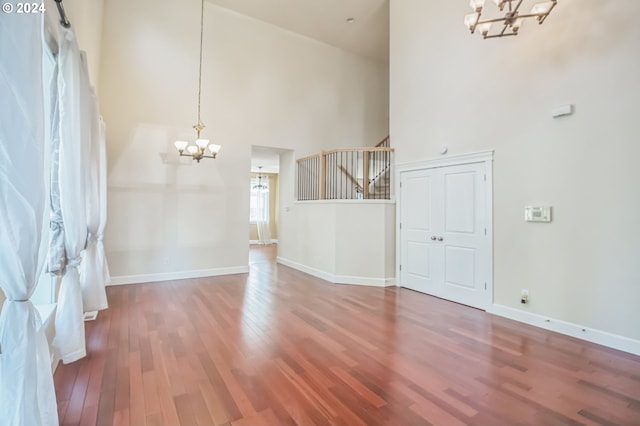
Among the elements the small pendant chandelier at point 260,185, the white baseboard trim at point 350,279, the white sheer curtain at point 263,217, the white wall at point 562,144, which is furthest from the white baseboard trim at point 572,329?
the small pendant chandelier at point 260,185

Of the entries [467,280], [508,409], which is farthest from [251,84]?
[508,409]

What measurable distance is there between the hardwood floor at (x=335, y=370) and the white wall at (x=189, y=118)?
1.90 metres

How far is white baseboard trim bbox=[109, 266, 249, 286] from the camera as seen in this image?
538cm

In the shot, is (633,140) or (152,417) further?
(633,140)

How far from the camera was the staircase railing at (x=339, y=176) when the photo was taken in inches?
240

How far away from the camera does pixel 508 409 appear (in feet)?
6.88

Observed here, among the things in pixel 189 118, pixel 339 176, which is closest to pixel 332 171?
pixel 339 176

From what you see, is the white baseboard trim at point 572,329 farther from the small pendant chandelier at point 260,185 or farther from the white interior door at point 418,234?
the small pendant chandelier at point 260,185

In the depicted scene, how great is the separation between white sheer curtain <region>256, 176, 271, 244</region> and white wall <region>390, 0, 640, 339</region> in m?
8.46

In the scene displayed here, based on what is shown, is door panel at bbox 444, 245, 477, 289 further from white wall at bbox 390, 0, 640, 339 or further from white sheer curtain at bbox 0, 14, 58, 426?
white sheer curtain at bbox 0, 14, 58, 426

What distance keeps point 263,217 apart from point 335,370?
990 cm

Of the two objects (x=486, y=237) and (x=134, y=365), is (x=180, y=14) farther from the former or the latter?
(x=486, y=237)

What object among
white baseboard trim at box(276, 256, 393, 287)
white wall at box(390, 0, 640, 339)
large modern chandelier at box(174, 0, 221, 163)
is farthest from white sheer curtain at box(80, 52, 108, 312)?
white wall at box(390, 0, 640, 339)

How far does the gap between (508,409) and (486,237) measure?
8.43ft
